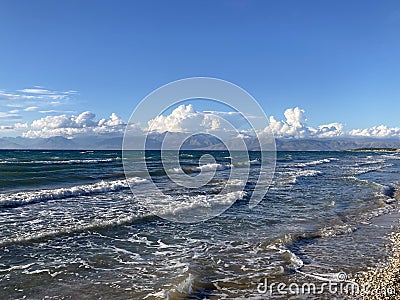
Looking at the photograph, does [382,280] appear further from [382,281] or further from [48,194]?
[48,194]

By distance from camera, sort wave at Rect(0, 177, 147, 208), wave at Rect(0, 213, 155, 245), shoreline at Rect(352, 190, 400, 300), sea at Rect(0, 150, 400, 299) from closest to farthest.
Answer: shoreline at Rect(352, 190, 400, 300) < sea at Rect(0, 150, 400, 299) < wave at Rect(0, 213, 155, 245) < wave at Rect(0, 177, 147, 208)

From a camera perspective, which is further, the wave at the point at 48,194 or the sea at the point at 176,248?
the wave at the point at 48,194

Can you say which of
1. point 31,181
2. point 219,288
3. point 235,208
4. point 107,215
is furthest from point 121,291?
point 31,181

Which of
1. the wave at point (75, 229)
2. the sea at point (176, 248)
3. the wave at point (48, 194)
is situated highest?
the wave at point (48, 194)

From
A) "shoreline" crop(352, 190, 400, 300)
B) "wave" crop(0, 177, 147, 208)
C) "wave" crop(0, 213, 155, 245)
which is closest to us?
"shoreline" crop(352, 190, 400, 300)

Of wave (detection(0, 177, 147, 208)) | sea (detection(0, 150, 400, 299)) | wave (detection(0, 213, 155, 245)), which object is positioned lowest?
sea (detection(0, 150, 400, 299))

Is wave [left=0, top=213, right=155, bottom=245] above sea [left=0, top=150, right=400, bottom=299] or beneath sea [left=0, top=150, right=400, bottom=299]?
above

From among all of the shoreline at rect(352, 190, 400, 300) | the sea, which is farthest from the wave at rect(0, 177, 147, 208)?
the shoreline at rect(352, 190, 400, 300)

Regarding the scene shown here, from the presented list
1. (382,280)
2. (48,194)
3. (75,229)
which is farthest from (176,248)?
(48,194)

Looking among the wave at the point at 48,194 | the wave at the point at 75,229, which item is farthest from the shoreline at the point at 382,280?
the wave at the point at 48,194

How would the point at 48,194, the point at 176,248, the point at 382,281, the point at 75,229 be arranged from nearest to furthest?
the point at 382,281 → the point at 176,248 → the point at 75,229 → the point at 48,194

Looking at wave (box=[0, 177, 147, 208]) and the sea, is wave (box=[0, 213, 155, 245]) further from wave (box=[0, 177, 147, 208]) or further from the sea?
wave (box=[0, 177, 147, 208])

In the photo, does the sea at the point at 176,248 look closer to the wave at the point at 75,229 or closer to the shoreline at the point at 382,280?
the wave at the point at 75,229

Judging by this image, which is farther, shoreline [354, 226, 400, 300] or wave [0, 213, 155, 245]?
wave [0, 213, 155, 245]
